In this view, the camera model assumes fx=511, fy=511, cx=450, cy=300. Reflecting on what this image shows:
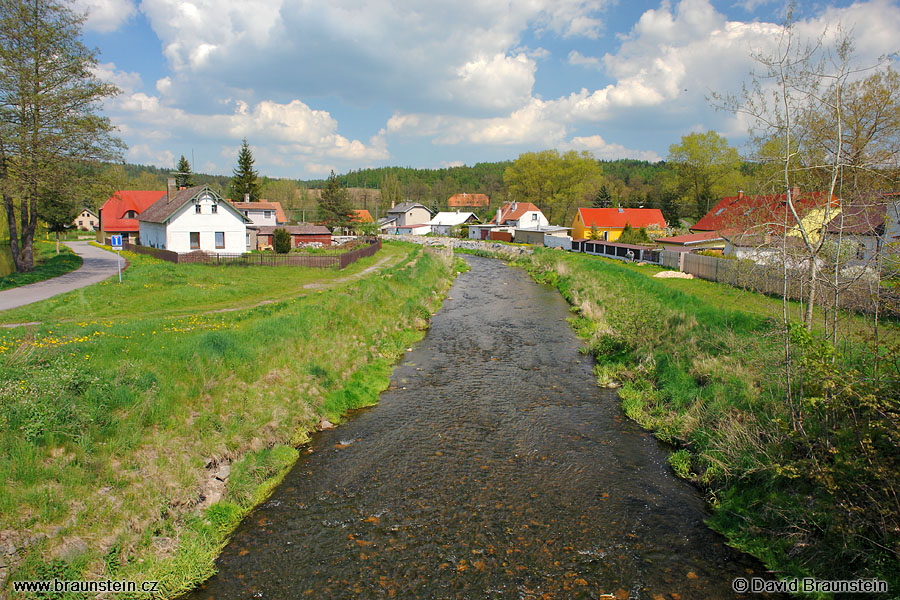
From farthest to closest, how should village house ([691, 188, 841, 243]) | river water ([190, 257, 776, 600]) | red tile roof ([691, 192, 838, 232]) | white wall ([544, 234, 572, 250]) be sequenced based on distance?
white wall ([544, 234, 572, 250]), red tile roof ([691, 192, 838, 232]), village house ([691, 188, 841, 243]), river water ([190, 257, 776, 600])

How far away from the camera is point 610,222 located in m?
69.8

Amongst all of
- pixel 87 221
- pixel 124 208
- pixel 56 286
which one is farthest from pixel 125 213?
pixel 87 221

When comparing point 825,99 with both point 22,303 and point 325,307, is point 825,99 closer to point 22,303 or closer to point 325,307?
point 325,307

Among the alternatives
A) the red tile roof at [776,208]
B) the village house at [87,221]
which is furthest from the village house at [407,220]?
the red tile roof at [776,208]

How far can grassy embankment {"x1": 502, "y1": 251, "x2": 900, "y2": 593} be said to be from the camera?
23.1 ft

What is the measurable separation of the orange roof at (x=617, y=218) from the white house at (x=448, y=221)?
1546 inches

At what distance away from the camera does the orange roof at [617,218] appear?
69.6 m

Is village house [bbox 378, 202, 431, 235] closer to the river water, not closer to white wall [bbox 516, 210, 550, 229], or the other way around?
white wall [bbox 516, 210, 550, 229]

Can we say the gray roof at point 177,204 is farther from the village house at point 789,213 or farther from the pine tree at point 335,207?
the village house at point 789,213

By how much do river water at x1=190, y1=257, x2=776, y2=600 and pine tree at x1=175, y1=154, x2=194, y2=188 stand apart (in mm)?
64221

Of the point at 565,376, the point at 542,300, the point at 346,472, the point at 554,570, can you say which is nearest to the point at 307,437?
the point at 346,472

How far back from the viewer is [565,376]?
17078 mm

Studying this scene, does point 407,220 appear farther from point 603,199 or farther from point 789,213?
point 789,213

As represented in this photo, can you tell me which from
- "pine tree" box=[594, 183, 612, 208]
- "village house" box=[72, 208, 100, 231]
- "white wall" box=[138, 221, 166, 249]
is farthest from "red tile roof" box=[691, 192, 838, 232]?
"village house" box=[72, 208, 100, 231]
